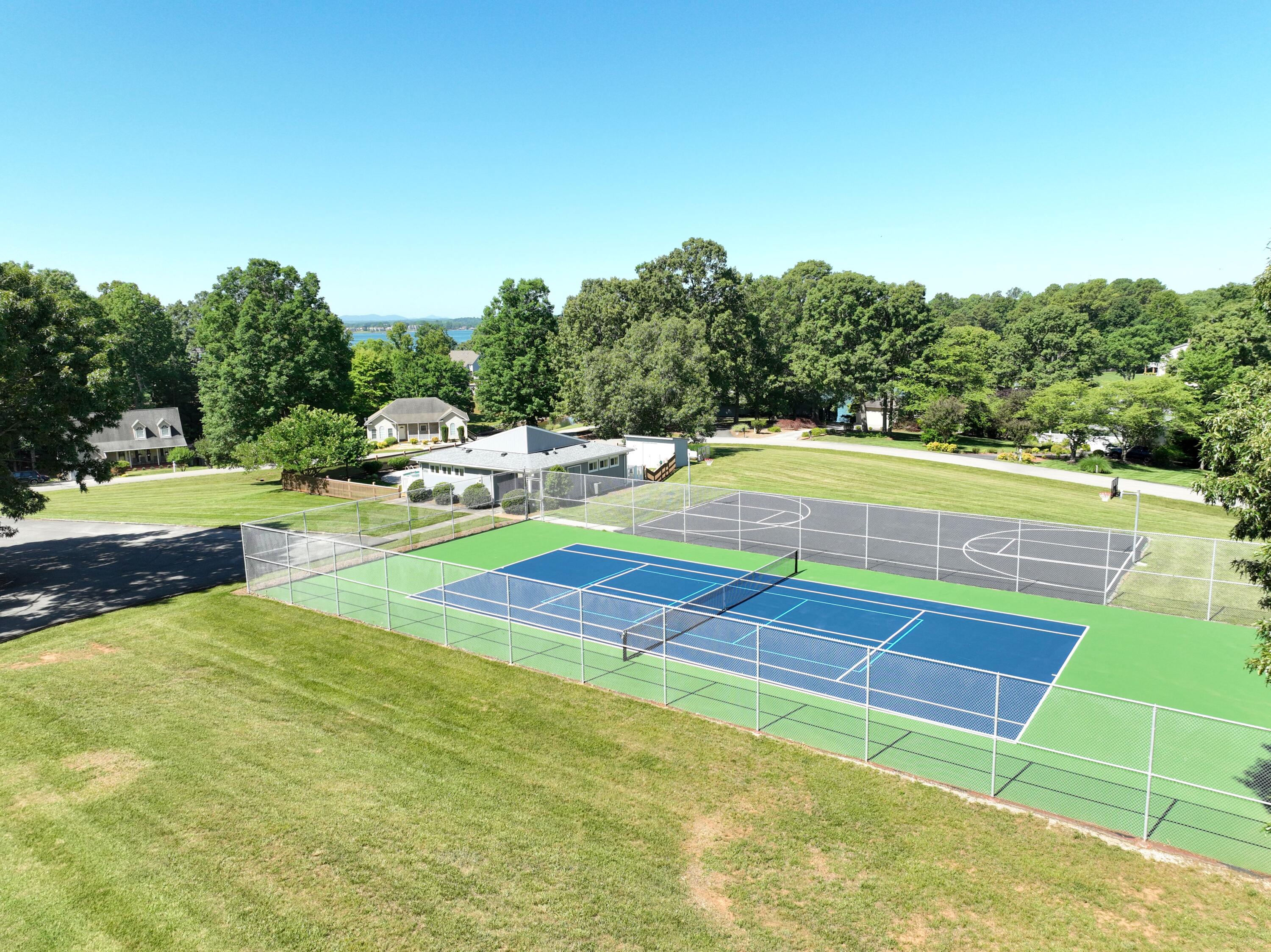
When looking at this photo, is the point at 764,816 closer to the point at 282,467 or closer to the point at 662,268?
the point at 282,467

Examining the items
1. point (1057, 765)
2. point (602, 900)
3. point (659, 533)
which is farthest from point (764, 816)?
point (659, 533)

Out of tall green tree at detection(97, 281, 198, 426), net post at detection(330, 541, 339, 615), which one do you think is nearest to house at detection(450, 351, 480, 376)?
tall green tree at detection(97, 281, 198, 426)

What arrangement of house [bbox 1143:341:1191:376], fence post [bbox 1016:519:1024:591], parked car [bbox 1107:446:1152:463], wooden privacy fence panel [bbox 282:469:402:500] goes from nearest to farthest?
1. fence post [bbox 1016:519:1024:591]
2. wooden privacy fence panel [bbox 282:469:402:500]
3. parked car [bbox 1107:446:1152:463]
4. house [bbox 1143:341:1191:376]

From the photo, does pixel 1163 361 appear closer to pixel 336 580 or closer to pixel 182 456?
pixel 336 580

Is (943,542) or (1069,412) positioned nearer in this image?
(943,542)

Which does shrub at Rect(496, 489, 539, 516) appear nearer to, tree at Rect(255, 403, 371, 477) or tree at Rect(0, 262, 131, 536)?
tree at Rect(255, 403, 371, 477)

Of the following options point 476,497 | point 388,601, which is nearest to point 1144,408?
point 476,497
